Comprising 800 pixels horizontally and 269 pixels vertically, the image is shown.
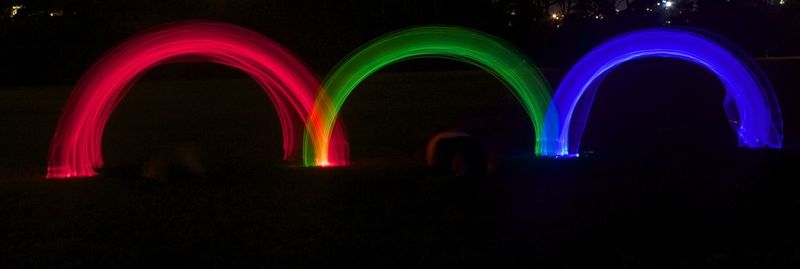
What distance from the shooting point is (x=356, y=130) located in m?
15.4

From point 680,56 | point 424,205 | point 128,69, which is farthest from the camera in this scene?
point 680,56

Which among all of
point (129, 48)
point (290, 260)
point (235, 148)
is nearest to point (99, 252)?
point (290, 260)

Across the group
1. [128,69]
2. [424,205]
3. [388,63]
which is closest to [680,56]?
[388,63]

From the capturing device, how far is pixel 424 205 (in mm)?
7895

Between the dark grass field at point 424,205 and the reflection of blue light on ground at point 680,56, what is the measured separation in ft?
1.55

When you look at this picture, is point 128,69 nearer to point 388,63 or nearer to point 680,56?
point 388,63

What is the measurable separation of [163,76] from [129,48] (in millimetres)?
25121

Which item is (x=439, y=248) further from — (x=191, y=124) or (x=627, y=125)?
(x=191, y=124)

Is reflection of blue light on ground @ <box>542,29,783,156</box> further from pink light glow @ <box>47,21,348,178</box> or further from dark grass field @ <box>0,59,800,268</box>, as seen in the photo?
pink light glow @ <box>47,21,348,178</box>

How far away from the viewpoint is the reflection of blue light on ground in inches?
441

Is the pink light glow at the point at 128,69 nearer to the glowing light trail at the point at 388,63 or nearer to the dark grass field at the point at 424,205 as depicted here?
the glowing light trail at the point at 388,63

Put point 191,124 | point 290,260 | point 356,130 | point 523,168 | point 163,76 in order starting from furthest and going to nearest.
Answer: point 163,76, point 191,124, point 356,130, point 523,168, point 290,260

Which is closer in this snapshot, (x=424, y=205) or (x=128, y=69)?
(x=424, y=205)

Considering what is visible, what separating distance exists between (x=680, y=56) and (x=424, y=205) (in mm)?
5261
